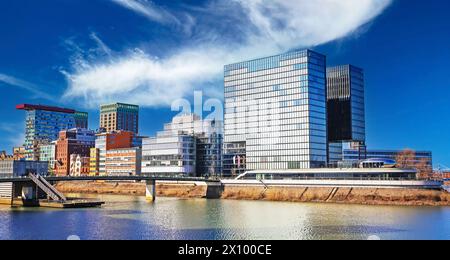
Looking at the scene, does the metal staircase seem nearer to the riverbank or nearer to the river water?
the river water

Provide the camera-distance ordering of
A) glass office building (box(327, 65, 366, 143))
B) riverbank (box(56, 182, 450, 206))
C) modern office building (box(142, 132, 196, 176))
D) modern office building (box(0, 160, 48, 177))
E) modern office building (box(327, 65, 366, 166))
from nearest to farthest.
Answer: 1. riverbank (box(56, 182, 450, 206))
2. modern office building (box(0, 160, 48, 177))
3. modern office building (box(142, 132, 196, 176))
4. modern office building (box(327, 65, 366, 166))
5. glass office building (box(327, 65, 366, 143))

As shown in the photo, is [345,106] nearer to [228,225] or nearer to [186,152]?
[186,152]

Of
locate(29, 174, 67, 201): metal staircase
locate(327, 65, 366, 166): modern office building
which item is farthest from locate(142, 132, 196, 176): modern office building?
locate(29, 174, 67, 201): metal staircase

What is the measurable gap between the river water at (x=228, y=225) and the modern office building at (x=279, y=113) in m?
74.0

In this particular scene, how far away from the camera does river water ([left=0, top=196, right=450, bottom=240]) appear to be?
60.8m

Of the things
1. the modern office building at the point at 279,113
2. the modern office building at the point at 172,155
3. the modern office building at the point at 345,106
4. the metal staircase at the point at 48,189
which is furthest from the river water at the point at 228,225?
the modern office building at the point at 345,106

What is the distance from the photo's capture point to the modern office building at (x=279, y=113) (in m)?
164

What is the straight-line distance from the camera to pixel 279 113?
17025 cm

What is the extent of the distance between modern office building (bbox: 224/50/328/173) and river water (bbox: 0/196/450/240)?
7397cm

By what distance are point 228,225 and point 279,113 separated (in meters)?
103

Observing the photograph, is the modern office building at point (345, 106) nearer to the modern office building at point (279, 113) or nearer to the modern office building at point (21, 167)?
the modern office building at point (279, 113)

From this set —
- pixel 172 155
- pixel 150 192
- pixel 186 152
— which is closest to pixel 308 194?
pixel 150 192
